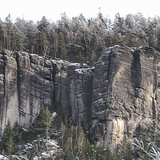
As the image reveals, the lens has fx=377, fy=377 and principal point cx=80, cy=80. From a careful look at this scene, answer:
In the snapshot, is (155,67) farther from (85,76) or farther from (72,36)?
(72,36)

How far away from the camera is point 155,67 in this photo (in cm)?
5381

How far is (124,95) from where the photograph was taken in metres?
51.0

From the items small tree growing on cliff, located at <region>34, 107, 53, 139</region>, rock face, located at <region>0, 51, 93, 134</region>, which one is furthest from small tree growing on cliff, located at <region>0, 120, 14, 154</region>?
small tree growing on cliff, located at <region>34, 107, 53, 139</region>

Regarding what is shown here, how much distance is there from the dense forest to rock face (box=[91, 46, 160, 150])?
10832mm

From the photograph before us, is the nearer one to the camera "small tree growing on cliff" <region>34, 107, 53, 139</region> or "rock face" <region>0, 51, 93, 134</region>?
"small tree growing on cliff" <region>34, 107, 53, 139</region>

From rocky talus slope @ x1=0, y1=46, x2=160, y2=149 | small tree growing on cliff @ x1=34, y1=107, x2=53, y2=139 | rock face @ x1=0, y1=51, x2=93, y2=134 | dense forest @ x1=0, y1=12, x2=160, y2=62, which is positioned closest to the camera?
small tree growing on cliff @ x1=34, y1=107, x2=53, y2=139

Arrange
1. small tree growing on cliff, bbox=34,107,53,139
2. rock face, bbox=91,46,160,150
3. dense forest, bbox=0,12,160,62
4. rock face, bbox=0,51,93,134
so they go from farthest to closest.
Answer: dense forest, bbox=0,12,160,62
rock face, bbox=0,51,93,134
rock face, bbox=91,46,160,150
small tree growing on cliff, bbox=34,107,53,139

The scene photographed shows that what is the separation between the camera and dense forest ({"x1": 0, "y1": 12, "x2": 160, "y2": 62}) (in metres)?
68.0

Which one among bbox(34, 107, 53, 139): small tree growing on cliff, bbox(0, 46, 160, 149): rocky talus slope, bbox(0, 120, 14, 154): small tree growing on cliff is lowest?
bbox(0, 120, 14, 154): small tree growing on cliff

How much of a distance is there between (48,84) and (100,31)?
1134 inches

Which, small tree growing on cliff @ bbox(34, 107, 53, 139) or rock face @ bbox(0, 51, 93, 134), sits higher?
rock face @ bbox(0, 51, 93, 134)

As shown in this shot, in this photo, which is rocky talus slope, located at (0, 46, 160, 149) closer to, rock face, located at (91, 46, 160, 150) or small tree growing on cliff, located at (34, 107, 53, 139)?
rock face, located at (91, 46, 160, 150)

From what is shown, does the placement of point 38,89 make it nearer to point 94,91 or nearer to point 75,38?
point 94,91

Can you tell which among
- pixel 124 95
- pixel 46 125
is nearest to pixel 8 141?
pixel 46 125
